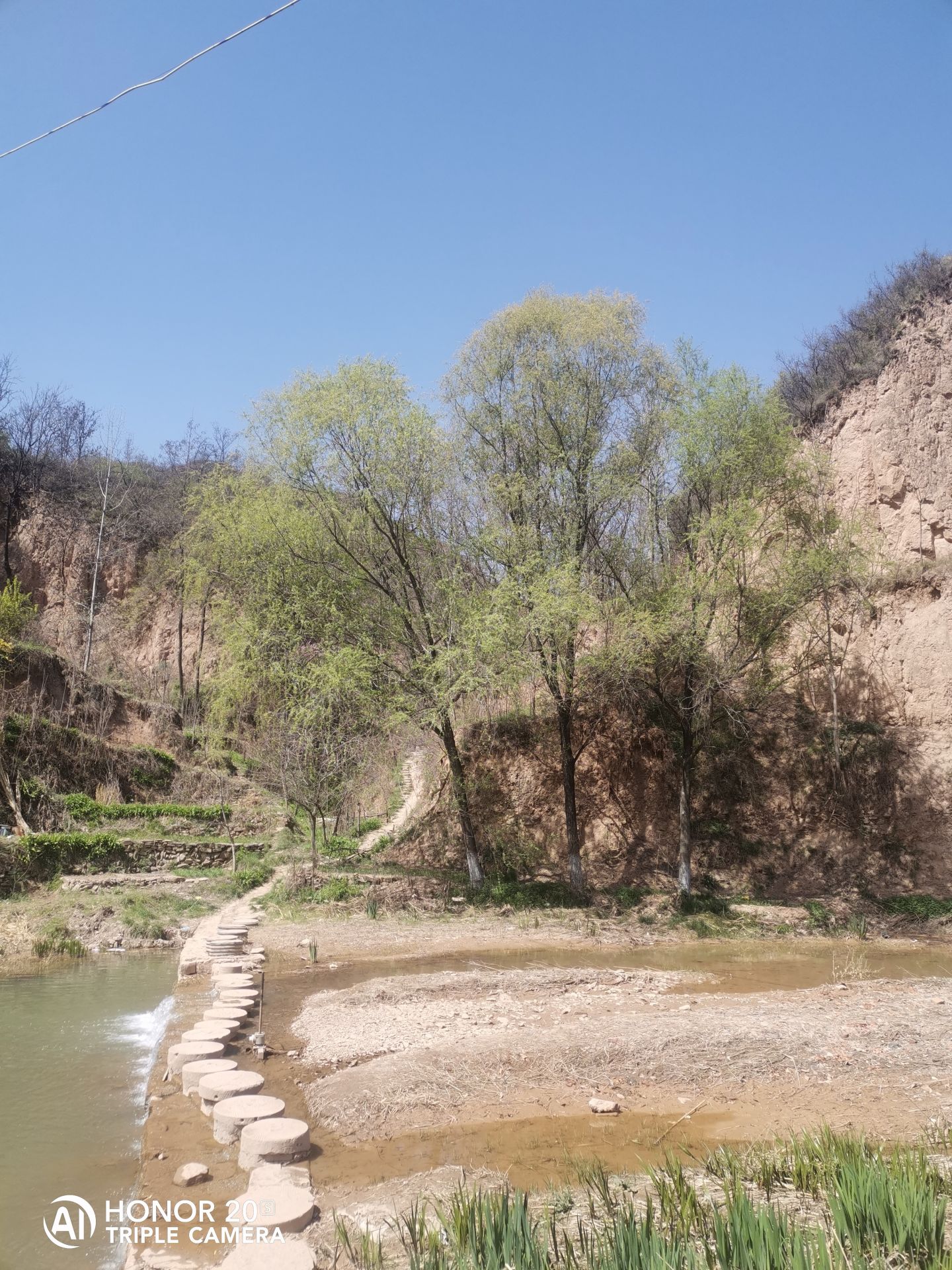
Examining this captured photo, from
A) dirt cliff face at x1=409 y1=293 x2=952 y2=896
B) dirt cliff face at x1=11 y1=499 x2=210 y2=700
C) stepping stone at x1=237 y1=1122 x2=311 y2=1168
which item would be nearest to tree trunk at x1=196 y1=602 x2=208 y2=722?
dirt cliff face at x1=11 y1=499 x2=210 y2=700

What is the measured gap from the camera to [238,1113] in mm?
5316

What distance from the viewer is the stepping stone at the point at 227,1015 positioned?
785 cm

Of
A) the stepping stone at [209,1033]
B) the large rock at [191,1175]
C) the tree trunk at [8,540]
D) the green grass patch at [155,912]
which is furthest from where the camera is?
the tree trunk at [8,540]

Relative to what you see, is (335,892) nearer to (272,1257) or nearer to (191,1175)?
(191,1175)

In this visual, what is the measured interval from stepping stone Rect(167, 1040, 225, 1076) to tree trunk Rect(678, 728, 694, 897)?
12150 millimetres

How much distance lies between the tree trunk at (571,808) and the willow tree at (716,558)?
1.86m

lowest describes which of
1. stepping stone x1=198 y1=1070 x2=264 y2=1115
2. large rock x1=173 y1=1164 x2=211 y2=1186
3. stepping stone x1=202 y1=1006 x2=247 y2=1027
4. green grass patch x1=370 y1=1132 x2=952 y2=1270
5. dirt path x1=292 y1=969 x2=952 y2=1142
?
dirt path x1=292 y1=969 x2=952 y2=1142

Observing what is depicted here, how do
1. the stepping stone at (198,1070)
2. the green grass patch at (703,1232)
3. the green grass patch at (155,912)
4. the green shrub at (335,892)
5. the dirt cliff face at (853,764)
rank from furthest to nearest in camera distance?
the dirt cliff face at (853,764) → the green shrub at (335,892) → the green grass patch at (155,912) → the stepping stone at (198,1070) → the green grass patch at (703,1232)

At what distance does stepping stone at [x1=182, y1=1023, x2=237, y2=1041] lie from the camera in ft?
23.4

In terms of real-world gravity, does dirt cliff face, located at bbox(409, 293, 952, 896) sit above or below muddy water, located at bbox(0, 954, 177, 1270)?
above

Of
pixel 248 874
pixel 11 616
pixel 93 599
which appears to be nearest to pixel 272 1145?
pixel 248 874

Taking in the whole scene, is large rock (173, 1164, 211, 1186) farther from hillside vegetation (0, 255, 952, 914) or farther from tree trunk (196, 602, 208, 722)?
tree trunk (196, 602, 208, 722)

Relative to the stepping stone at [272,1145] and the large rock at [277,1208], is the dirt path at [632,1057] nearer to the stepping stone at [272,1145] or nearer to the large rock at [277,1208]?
the stepping stone at [272,1145]

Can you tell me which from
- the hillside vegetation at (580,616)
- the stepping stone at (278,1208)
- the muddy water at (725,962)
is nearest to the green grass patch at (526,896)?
the hillside vegetation at (580,616)
